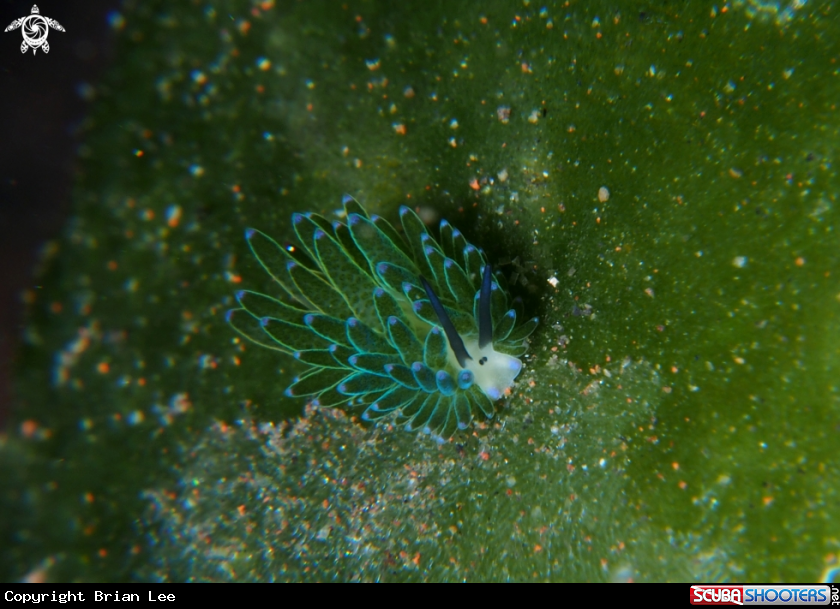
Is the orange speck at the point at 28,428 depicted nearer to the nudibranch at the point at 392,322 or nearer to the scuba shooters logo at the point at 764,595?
the nudibranch at the point at 392,322

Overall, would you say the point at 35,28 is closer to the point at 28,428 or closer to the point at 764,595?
the point at 28,428

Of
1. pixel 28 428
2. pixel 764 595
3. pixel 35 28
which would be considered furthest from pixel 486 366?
pixel 35 28

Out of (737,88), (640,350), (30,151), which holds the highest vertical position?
(30,151)

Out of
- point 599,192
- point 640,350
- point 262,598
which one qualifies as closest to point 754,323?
point 640,350

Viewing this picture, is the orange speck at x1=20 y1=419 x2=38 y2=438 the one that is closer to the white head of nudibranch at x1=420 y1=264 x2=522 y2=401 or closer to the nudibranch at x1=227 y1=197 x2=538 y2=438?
the nudibranch at x1=227 y1=197 x2=538 y2=438

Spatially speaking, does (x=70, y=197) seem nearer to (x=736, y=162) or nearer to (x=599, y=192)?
(x=599, y=192)

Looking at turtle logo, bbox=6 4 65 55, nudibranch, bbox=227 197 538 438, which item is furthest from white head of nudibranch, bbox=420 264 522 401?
turtle logo, bbox=6 4 65 55

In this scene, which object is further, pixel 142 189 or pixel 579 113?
pixel 142 189
